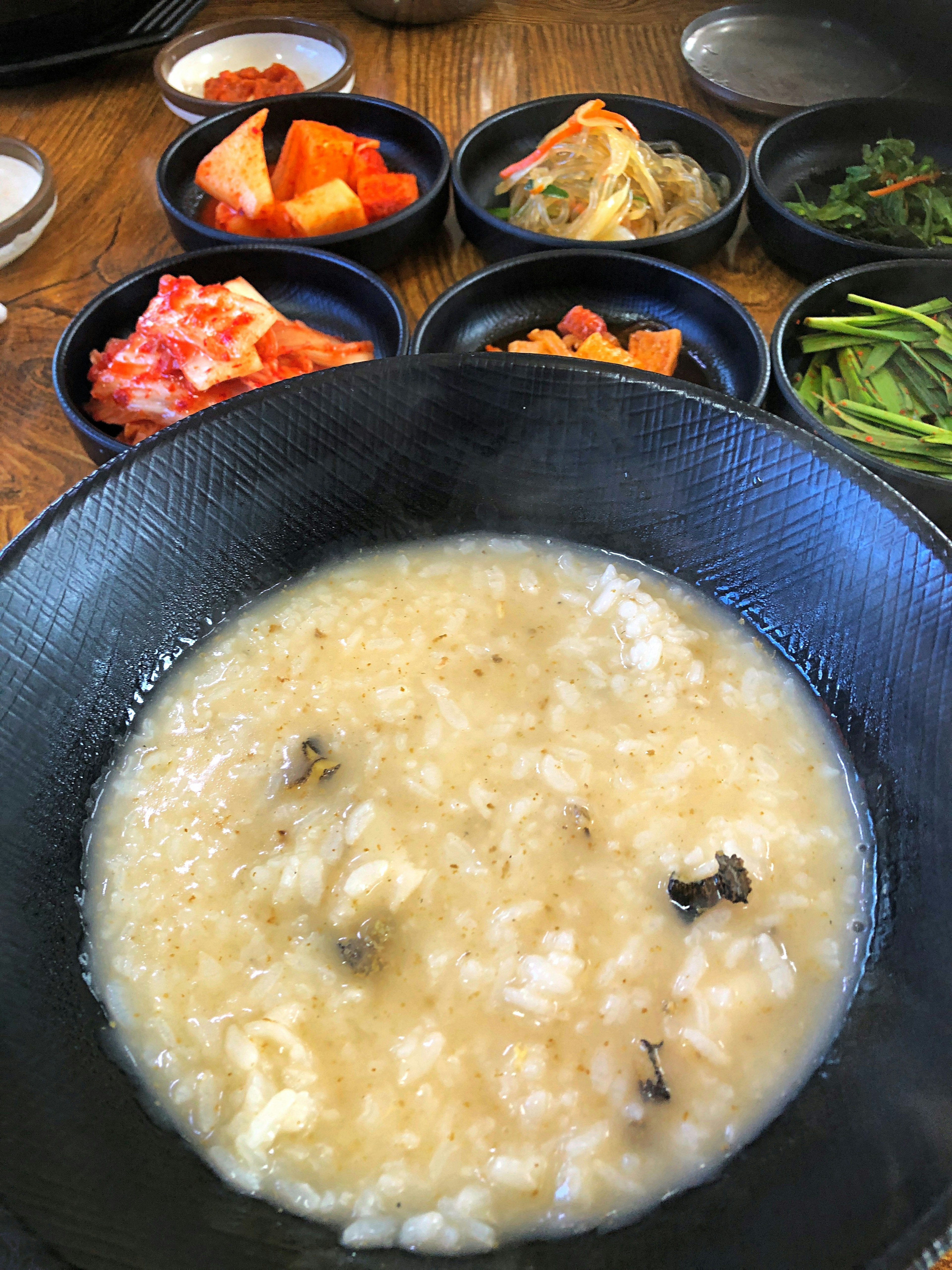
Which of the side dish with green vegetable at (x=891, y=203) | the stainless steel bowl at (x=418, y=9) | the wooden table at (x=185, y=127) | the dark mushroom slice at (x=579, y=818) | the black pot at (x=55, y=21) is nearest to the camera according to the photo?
the dark mushroom slice at (x=579, y=818)

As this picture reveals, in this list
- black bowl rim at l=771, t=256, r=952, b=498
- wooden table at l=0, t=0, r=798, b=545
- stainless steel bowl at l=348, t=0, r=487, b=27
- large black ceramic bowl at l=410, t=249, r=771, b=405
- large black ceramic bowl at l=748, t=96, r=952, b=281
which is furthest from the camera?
stainless steel bowl at l=348, t=0, r=487, b=27

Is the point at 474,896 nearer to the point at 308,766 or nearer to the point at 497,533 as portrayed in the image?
the point at 308,766

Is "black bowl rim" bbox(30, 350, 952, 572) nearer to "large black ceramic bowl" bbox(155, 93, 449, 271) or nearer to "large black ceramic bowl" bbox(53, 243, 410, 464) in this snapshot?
"large black ceramic bowl" bbox(53, 243, 410, 464)

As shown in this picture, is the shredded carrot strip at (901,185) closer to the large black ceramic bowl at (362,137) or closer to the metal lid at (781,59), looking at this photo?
the metal lid at (781,59)

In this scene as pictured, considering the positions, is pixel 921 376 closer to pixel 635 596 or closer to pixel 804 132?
pixel 804 132

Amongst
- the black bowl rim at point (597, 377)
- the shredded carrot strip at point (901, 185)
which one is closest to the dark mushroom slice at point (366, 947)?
the black bowl rim at point (597, 377)

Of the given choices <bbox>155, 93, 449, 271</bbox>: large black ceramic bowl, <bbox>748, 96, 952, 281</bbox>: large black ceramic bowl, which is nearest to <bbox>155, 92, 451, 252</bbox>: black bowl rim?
<bbox>155, 93, 449, 271</bbox>: large black ceramic bowl

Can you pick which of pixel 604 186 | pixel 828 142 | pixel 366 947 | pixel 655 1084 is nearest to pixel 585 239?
pixel 604 186
